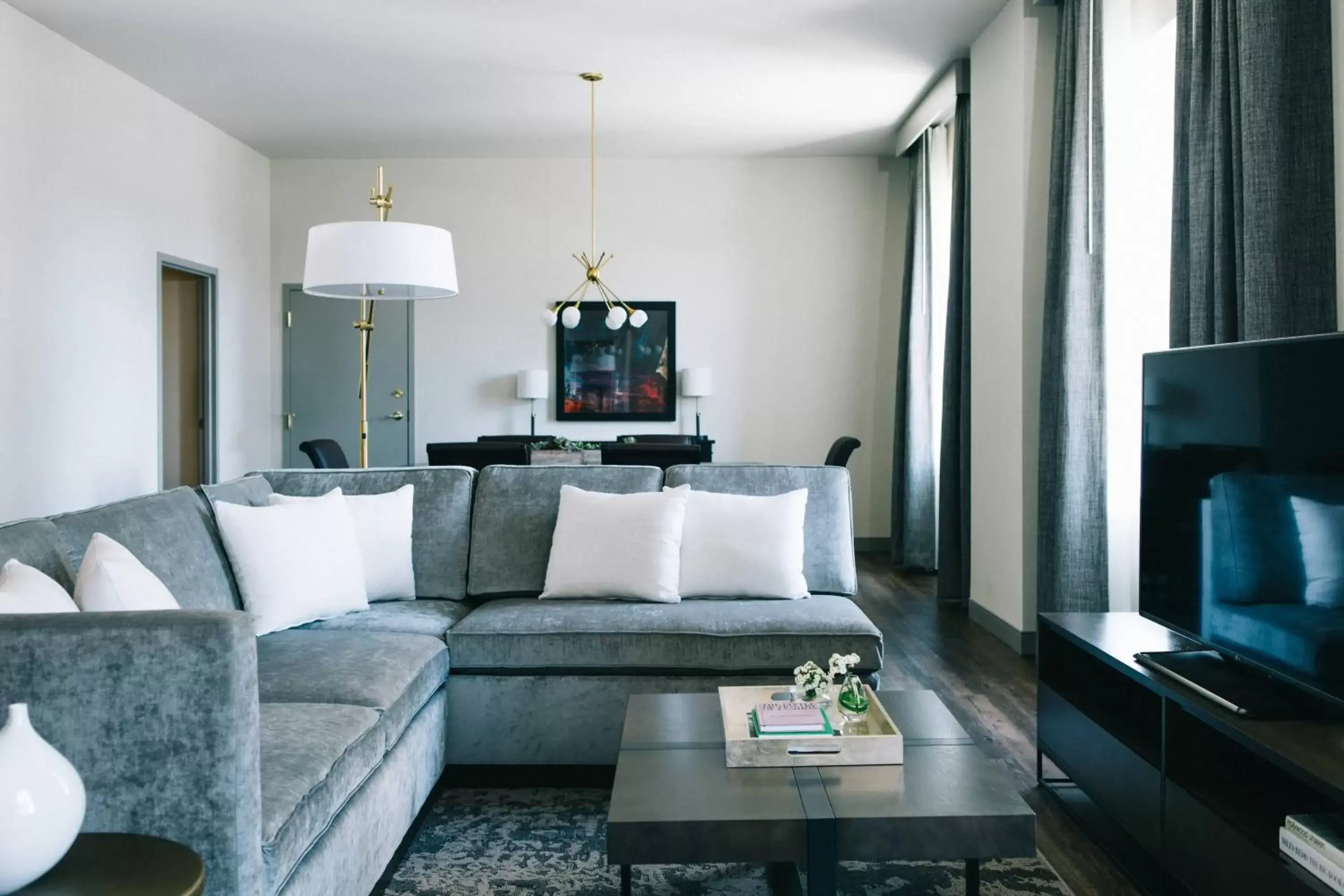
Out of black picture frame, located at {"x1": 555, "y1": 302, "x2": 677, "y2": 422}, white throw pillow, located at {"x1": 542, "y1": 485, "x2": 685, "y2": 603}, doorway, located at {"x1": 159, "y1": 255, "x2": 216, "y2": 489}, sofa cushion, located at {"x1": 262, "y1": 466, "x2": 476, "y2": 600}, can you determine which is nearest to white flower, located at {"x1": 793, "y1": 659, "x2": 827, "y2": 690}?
white throw pillow, located at {"x1": 542, "y1": 485, "x2": 685, "y2": 603}

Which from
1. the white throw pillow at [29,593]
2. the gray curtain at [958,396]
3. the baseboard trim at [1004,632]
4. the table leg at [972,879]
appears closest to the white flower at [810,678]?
the table leg at [972,879]

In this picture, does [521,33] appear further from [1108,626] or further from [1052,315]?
[1108,626]

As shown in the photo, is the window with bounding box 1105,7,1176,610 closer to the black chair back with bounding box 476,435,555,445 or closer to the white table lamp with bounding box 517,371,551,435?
the black chair back with bounding box 476,435,555,445

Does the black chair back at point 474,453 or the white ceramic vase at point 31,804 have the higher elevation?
the black chair back at point 474,453

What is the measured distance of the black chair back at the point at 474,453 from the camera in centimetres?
486

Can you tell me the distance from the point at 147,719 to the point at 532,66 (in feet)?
14.7

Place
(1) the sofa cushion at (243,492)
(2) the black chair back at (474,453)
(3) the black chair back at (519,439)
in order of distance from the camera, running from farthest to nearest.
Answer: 1. (3) the black chair back at (519,439)
2. (2) the black chair back at (474,453)
3. (1) the sofa cushion at (243,492)

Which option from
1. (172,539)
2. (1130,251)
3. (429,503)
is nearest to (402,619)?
(429,503)

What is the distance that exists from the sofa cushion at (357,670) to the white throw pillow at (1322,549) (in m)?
1.88

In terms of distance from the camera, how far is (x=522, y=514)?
337 cm

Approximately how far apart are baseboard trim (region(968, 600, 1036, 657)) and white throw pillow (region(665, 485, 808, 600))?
1.49 meters

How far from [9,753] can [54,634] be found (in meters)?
0.29

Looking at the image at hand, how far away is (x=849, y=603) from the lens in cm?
313

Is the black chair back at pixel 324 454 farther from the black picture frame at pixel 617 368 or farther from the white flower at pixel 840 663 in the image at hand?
the white flower at pixel 840 663
